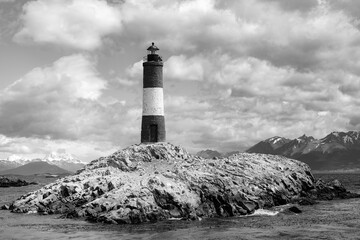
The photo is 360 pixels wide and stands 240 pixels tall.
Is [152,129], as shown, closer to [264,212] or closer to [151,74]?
[151,74]

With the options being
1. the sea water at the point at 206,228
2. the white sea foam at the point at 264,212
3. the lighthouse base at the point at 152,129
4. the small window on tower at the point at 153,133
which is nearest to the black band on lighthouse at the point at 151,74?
the lighthouse base at the point at 152,129

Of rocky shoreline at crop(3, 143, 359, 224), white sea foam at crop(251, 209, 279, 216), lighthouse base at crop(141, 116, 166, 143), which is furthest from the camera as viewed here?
lighthouse base at crop(141, 116, 166, 143)

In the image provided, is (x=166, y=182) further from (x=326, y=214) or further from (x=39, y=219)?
(x=326, y=214)

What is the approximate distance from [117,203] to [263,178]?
67.5 feet

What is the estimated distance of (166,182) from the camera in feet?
149

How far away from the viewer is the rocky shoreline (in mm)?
42750

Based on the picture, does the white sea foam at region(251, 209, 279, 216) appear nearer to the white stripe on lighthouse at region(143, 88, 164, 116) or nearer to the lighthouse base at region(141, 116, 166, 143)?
the lighthouse base at region(141, 116, 166, 143)

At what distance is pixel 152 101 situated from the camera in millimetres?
64625

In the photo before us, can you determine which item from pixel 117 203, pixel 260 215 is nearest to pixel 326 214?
pixel 260 215

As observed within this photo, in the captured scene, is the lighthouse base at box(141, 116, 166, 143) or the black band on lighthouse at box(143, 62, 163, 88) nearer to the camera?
the black band on lighthouse at box(143, 62, 163, 88)

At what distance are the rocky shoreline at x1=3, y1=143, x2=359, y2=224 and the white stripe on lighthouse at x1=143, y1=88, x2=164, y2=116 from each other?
5.20 metres

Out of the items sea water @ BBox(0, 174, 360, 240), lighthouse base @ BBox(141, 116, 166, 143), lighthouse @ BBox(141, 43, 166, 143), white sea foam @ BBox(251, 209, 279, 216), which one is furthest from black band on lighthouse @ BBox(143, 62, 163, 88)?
sea water @ BBox(0, 174, 360, 240)

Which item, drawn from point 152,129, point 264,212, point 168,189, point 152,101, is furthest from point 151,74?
point 264,212

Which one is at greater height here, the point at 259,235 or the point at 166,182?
the point at 166,182
